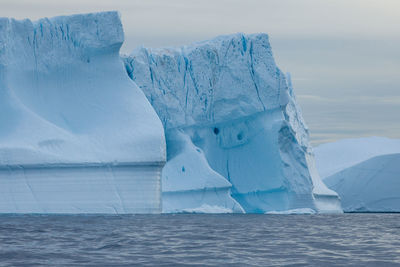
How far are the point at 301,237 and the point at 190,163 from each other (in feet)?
36.5

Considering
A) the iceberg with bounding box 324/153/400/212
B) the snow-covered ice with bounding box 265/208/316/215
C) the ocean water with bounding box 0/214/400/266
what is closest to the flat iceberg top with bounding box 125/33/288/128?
the snow-covered ice with bounding box 265/208/316/215

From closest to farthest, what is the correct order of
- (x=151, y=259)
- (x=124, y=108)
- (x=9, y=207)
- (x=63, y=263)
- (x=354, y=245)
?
(x=63, y=263) → (x=151, y=259) → (x=354, y=245) → (x=9, y=207) → (x=124, y=108)

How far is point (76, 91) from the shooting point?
19.3 meters

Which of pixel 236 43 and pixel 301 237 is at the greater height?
pixel 236 43

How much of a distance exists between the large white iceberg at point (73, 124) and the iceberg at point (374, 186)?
13590 millimetres

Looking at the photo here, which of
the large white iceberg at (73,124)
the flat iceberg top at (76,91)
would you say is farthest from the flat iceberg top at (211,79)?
the large white iceberg at (73,124)

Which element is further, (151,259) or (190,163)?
(190,163)

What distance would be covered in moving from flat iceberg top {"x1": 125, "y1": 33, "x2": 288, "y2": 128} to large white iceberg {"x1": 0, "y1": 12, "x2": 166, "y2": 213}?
2.74 metres

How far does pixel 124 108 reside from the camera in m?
19.0

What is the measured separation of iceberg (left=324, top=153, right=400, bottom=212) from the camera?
29.4 meters

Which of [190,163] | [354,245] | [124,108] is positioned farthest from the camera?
[190,163]

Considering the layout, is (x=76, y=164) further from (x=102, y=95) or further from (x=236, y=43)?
(x=236, y=43)

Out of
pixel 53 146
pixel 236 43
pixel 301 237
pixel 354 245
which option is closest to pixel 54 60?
pixel 53 146

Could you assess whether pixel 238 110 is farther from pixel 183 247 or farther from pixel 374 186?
pixel 183 247
